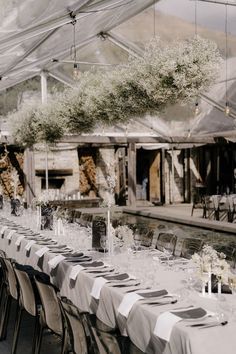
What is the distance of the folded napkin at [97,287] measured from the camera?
409 cm

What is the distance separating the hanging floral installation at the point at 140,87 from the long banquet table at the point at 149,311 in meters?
2.15

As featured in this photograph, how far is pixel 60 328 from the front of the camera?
13.6 ft

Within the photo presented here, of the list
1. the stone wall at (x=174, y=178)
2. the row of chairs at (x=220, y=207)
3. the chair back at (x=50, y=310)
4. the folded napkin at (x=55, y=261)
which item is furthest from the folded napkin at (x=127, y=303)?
the stone wall at (x=174, y=178)

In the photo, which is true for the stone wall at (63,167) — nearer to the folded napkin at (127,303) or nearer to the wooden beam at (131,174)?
the wooden beam at (131,174)

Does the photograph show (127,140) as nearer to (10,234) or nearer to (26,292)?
(10,234)

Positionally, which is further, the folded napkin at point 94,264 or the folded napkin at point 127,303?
the folded napkin at point 94,264

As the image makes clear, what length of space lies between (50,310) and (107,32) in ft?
30.8

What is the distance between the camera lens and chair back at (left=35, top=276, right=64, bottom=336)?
4.10 meters

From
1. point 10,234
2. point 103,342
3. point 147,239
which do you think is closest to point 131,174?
point 10,234

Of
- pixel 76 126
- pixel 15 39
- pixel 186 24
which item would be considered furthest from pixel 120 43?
pixel 15 39

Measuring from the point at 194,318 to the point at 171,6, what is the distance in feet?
24.8

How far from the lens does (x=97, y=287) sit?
4.12 m

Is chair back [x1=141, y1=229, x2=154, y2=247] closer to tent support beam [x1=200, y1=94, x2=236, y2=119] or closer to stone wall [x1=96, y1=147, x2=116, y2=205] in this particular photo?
tent support beam [x1=200, y1=94, x2=236, y2=119]

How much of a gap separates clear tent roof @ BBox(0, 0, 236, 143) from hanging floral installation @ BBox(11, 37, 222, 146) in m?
0.94
